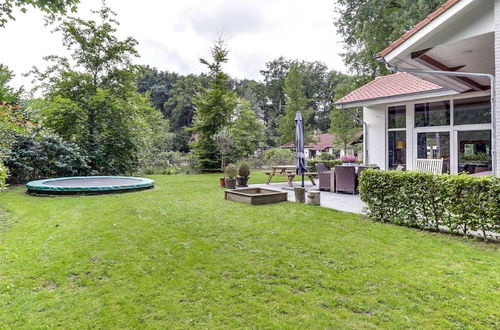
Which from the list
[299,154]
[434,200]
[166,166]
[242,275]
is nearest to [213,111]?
[166,166]

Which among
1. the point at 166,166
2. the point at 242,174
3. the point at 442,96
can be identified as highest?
the point at 442,96

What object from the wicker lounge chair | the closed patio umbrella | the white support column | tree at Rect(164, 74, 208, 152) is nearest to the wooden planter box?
the closed patio umbrella

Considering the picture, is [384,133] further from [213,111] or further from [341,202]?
[213,111]

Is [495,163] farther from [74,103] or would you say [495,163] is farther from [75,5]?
[74,103]

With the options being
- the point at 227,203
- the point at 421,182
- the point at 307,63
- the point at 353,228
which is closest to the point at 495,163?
the point at 421,182

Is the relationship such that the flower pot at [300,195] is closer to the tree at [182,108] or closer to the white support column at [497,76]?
the white support column at [497,76]

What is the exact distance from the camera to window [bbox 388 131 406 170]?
36.7 ft

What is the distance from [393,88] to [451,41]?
667 centimetres

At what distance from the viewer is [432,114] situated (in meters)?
10.1

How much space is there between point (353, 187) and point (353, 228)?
4.14m

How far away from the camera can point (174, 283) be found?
318 centimetres

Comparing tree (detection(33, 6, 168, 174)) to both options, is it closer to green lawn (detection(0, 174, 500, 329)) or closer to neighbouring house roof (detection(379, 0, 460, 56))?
green lawn (detection(0, 174, 500, 329))

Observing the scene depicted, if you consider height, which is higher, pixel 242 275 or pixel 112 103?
pixel 112 103

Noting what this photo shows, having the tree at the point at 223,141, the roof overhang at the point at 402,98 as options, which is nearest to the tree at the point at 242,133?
the tree at the point at 223,141
